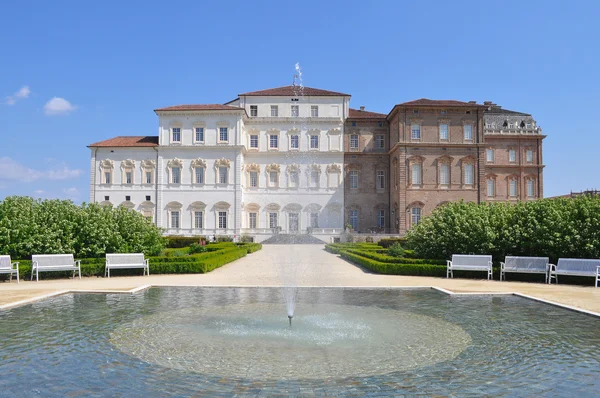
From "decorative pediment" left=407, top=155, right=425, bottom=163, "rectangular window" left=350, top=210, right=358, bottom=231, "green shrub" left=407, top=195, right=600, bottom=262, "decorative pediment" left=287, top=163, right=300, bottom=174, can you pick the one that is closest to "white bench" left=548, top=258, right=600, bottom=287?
"green shrub" left=407, top=195, right=600, bottom=262

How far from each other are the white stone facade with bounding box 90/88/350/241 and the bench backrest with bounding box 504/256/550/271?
28.1 m

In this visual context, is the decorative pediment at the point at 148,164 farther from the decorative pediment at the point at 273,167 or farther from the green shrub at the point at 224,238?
the decorative pediment at the point at 273,167

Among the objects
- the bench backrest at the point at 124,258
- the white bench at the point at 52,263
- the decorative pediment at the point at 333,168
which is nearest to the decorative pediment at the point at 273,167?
the decorative pediment at the point at 333,168

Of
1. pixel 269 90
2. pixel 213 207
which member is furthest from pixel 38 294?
pixel 269 90

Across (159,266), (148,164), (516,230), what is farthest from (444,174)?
(159,266)

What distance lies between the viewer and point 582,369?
17.9 ft

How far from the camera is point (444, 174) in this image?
136ft

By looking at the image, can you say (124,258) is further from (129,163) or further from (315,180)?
(315,180)

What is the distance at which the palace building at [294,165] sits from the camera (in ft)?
135

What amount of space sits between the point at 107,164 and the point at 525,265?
38.2 m

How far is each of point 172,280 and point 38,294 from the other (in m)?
3.80

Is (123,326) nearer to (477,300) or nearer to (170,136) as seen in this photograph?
(477,300)

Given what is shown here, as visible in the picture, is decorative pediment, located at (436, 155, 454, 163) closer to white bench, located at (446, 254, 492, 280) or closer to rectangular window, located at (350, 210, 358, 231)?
rectangular window, located at (350, 210, 358, 231)

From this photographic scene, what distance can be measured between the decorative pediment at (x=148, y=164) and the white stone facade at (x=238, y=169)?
0.09 m
